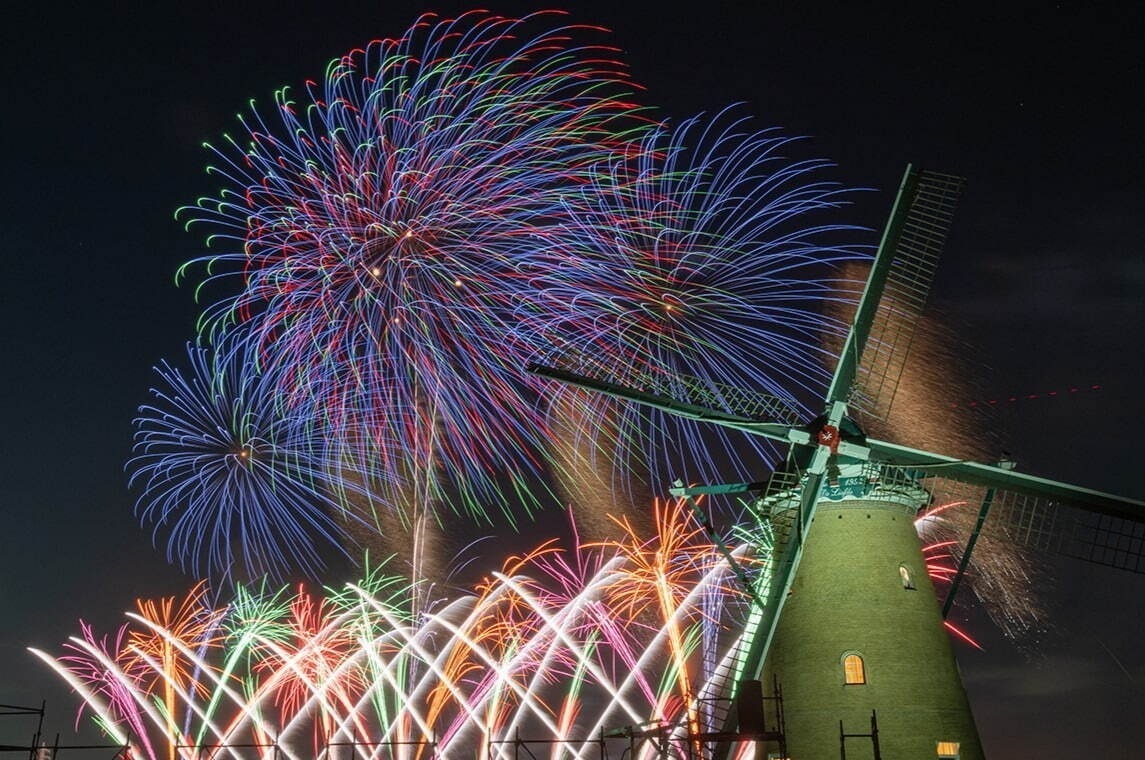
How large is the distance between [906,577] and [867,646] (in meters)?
2.25

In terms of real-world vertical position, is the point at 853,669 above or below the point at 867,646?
below

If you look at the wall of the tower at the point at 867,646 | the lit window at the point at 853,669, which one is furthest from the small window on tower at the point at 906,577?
the lit window at the point at 853,669

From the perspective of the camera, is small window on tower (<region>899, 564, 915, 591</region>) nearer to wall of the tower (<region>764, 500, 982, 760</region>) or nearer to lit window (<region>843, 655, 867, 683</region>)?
wall of the tower (<region>764, 500, 982, 760</region>)

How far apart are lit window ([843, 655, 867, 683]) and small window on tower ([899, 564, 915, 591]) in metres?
2.30

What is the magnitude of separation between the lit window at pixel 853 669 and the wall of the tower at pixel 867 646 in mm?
122

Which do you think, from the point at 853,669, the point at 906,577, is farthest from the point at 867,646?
the point at 906,577

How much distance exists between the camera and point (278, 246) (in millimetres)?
35406

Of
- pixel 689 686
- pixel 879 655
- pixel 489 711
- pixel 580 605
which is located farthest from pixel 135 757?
pixel 879 655

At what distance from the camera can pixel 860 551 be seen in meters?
30.6

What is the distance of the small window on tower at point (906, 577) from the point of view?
1207 inches

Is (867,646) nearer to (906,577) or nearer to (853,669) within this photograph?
(853,669)

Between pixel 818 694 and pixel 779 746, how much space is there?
163cm

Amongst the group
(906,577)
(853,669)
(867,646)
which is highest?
(906,577)

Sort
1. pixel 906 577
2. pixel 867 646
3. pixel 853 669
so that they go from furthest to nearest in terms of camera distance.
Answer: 1. pixel 906 577
2. pixel 853 669
3. pixel 867 646
